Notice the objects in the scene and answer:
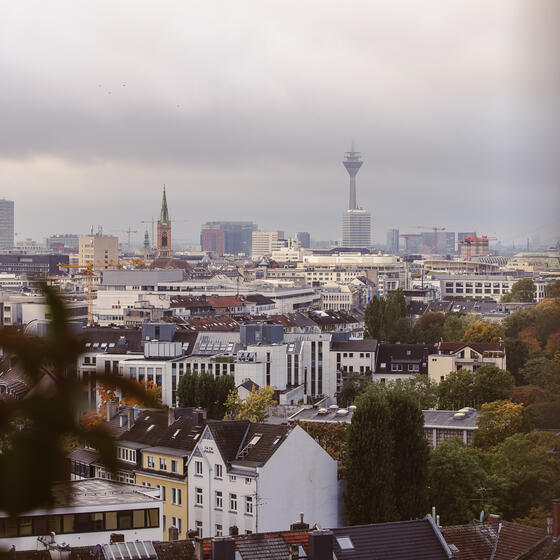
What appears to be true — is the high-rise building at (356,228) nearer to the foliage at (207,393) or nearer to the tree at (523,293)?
the tree at (523,293)

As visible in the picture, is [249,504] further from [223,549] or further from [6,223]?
[6,223]

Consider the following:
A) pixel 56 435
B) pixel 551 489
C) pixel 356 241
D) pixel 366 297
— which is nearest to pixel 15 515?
pixel 56 435

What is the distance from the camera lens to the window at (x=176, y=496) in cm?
1004

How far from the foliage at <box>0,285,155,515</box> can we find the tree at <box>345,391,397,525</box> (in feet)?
27.8

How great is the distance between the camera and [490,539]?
288 inches

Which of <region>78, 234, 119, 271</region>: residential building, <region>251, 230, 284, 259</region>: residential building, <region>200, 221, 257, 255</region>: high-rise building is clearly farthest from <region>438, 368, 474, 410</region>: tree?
<region>200, 221, 257, 255</region>: high-rise building

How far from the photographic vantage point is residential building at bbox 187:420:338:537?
9227 mm

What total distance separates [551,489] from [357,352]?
10649 millimetres

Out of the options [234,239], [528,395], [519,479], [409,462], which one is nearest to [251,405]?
[528,395]

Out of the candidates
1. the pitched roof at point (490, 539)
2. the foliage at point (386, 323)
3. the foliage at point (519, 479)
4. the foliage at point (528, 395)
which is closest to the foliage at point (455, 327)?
the foliage at point (386, 323)

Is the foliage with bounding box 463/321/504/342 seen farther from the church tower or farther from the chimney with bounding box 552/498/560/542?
the church tower

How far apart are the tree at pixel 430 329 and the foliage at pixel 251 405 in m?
11.4

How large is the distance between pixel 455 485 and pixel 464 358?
9.62m

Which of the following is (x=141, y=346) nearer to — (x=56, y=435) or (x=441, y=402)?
(x=441, y=402)
